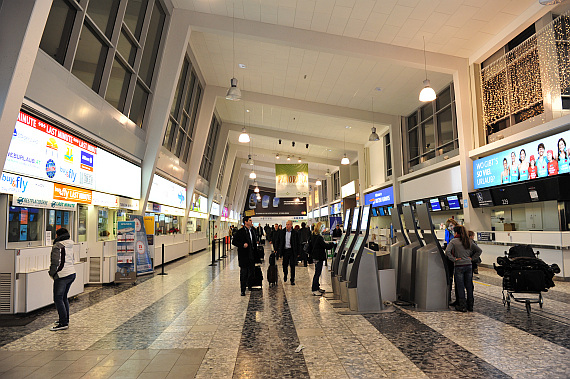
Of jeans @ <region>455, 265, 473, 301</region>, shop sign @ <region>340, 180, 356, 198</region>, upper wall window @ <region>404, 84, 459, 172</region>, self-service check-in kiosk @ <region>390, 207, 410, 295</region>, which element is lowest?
jeans @ <region>455, 265, 473, 301</region>

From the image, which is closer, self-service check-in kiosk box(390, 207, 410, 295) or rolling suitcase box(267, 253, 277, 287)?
self-service check-in kiosk box(390, 207, 410, 295)

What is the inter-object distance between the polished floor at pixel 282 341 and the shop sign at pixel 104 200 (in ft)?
7.04

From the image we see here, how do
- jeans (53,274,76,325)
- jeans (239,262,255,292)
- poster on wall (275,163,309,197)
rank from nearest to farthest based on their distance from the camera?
jeans (53,274,76,325) < jeans (239,262,255,292) < poster on wall (275,163,309,197)

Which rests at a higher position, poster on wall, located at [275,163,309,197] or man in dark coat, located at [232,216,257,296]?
poster on wall, located at [275,163,309,197]

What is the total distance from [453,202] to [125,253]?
33.1ft

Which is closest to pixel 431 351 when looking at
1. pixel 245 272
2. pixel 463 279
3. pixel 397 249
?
pixel 463 279

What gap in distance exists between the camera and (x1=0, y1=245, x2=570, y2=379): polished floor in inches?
138

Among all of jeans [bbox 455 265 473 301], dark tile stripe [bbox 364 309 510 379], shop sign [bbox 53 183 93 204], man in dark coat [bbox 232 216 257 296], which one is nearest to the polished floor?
dark tile stripe [bbox 364 309 510 379]

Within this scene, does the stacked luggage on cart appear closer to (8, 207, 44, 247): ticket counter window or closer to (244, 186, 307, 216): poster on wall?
(8, 207, 44, 247): ticket counter window

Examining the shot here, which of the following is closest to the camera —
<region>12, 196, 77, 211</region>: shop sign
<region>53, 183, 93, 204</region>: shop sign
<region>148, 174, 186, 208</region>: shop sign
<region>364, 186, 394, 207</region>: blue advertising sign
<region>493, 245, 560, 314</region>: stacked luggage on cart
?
<region>493, 245, 560, 314</region>: stacked luggage on cart

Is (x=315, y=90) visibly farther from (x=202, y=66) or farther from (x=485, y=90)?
(x=485, y=90)

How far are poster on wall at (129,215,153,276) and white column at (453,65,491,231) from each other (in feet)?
29.8

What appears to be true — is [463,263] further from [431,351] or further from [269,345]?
[269,345]

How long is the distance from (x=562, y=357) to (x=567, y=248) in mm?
5603
